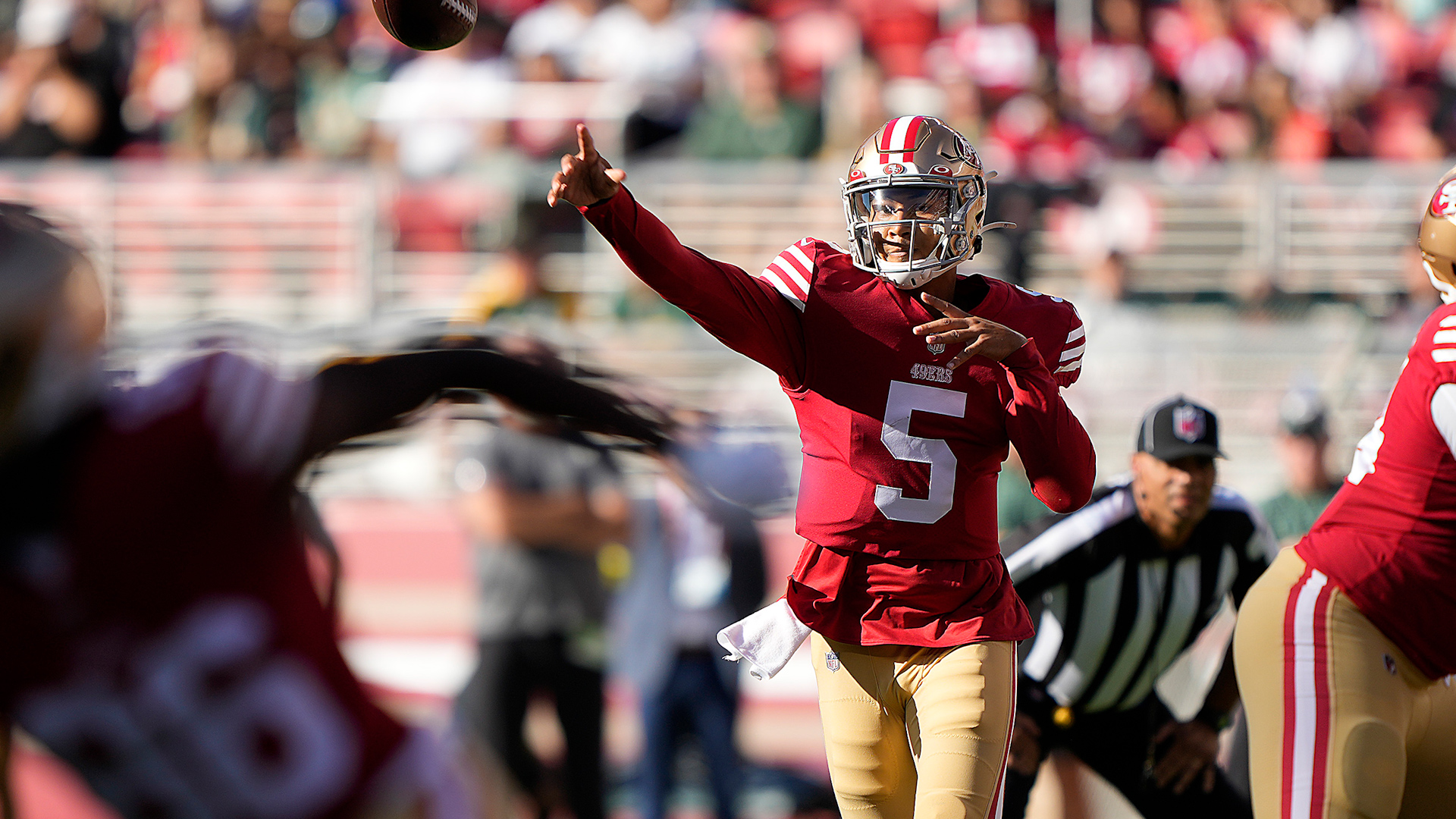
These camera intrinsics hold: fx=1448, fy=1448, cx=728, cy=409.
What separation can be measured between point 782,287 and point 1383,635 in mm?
1449

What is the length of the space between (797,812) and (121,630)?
455 cm

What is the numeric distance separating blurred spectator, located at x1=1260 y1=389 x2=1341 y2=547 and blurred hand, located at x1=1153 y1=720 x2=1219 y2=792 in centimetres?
134

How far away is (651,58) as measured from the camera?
31.6 feet

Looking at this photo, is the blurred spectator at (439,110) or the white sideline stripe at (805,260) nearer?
the white sideline stripe at (805,260)

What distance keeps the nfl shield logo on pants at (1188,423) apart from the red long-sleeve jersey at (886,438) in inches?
45.4

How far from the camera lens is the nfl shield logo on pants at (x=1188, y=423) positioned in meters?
3.97

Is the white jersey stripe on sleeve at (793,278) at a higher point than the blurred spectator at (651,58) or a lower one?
lower

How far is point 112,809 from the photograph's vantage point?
5.00ft

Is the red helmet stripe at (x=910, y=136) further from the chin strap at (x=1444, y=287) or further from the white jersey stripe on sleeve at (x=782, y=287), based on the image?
the chin strap at (x=1444, y=287)

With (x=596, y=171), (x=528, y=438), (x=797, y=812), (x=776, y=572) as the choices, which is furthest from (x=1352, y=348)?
(x=596, y=171)

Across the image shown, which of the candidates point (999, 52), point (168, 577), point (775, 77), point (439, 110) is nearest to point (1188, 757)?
point (168, 577)

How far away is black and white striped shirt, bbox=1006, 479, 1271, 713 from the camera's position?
13.4 feet

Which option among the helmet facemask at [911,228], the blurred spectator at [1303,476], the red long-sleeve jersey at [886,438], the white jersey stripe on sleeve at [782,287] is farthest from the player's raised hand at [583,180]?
the blurred spectator at [1303,476]

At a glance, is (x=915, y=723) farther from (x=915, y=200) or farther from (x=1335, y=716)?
(x=915, y=200)
